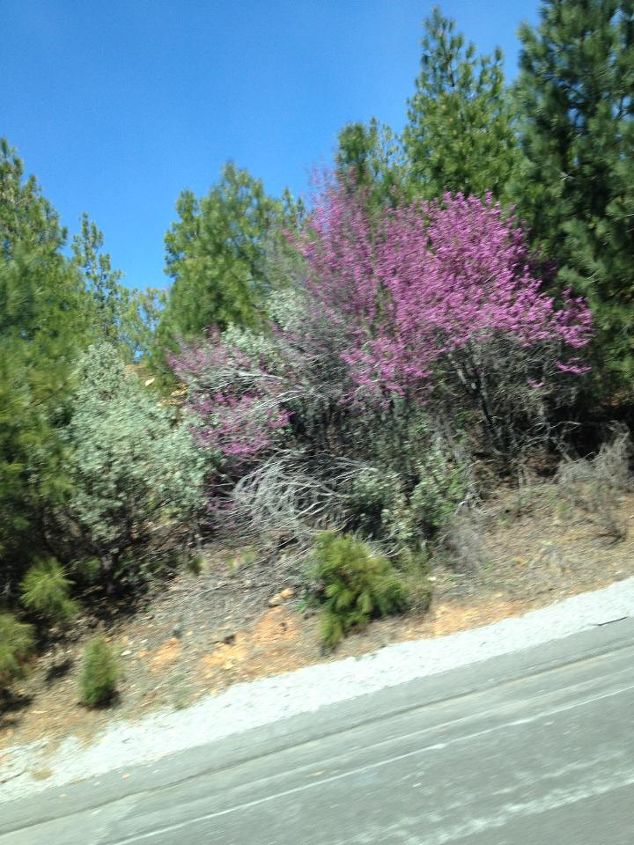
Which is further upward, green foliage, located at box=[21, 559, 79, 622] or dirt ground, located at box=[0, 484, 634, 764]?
green foliage, located at box=[21, 559, 79, 622]

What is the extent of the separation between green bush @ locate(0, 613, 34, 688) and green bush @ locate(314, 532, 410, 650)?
2.99 m

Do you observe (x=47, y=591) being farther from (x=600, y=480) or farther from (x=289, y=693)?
(x=600, y=480)

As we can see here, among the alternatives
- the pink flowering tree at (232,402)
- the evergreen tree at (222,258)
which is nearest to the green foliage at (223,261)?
the evergreen tree at (222,258)

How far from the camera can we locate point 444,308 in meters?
9.30

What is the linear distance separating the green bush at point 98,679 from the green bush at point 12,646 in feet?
2.39

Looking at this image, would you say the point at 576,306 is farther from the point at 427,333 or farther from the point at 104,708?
the point at 104,708

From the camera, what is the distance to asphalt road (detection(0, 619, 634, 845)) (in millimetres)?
3611

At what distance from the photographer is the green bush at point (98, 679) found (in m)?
6.52

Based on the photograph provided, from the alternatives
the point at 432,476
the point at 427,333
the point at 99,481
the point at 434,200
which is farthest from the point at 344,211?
the point at 99,481

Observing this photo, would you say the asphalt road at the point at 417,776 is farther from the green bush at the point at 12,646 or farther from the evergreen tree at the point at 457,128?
the evergreen tree at the point at 457,128

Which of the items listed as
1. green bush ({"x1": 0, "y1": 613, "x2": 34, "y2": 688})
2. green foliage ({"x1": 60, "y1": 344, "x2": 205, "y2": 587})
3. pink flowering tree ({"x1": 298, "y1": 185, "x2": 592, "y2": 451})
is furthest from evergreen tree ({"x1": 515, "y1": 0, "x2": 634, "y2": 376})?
green bush ({"x1": 0, "y1": 613, "x2": 34, "y2": 688})

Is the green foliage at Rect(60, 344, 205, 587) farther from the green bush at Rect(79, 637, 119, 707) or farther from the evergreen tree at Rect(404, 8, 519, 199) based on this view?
the evergreen tree at Rect(404, 8, 519, 199)

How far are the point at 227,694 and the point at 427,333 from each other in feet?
17.1

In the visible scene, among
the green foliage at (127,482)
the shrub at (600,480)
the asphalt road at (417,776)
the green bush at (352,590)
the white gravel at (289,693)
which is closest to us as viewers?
the asphalt road at (417,776)
